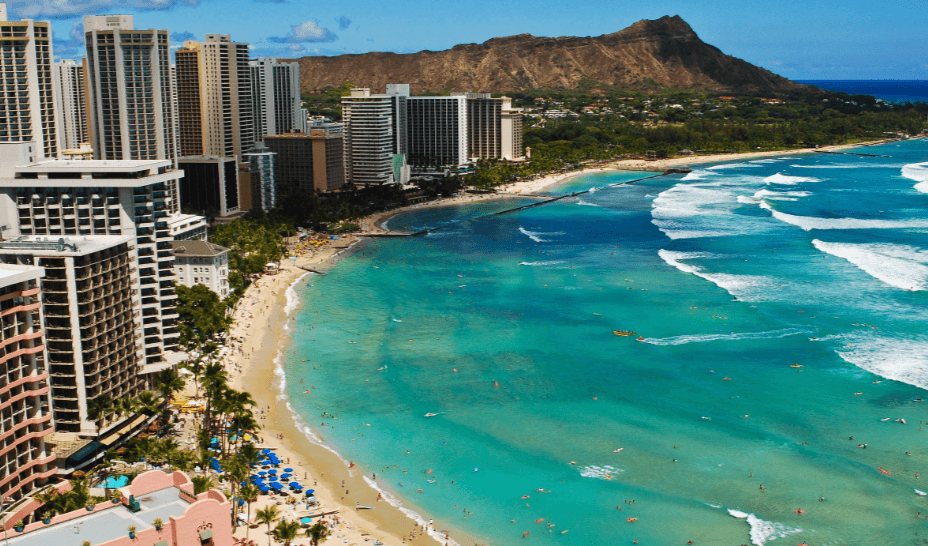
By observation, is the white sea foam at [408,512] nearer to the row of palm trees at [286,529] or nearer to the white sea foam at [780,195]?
the row of palm trees at [286,529]

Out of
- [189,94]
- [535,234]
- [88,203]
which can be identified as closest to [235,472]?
[88,203]

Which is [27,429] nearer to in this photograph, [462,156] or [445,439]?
[445,439]

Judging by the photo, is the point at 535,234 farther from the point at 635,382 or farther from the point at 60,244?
the point at 60,244

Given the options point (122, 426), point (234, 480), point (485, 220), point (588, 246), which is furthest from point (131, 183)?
point (485, 220)

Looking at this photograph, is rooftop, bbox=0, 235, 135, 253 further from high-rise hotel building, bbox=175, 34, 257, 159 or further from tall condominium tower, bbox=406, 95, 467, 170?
tall condominium tower, bbox=406, 95, 467, 170

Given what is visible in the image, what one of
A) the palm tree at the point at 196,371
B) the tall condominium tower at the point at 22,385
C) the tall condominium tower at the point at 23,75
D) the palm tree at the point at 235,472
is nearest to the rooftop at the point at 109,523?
the palm tree at the point at 235,472
